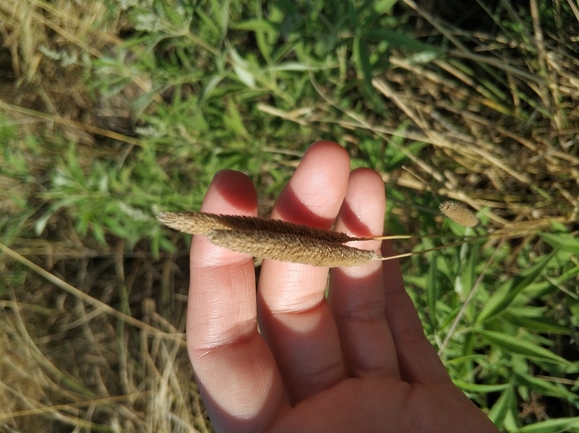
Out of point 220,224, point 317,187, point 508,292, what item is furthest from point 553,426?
point 220,224

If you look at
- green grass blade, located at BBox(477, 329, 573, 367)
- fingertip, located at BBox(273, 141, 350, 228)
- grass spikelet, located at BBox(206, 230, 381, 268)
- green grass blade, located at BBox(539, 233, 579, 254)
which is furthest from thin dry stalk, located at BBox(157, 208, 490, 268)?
green grass blade, located at BBox(539, 233, 579, 254)

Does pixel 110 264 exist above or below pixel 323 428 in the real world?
below

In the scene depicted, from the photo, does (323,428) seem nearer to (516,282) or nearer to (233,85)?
(516,282)

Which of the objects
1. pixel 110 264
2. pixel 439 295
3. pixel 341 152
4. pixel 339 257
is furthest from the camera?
pixel 110 264

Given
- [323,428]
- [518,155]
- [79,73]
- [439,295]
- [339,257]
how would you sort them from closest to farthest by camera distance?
[339,257] < [323,428] < [439,295] < [518,155] < [79,73]

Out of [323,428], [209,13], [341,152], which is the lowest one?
[323,428]

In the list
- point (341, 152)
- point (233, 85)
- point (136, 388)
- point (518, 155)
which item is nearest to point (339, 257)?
point (341, 152)

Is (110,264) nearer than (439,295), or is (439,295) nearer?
(439,295)
